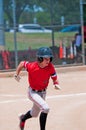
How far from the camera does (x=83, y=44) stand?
2038 centimetres

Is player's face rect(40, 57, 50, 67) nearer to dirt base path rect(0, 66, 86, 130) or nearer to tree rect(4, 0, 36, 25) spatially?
dirt base path rect(0, 66, 86, 130)

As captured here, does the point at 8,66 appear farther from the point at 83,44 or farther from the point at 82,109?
the point at 82,109

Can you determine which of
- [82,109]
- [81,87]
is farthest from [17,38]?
[82,109]

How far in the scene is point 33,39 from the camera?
19266 millimetres

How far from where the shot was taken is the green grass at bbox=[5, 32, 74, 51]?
18.8 metres

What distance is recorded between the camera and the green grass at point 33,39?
18.8 meters

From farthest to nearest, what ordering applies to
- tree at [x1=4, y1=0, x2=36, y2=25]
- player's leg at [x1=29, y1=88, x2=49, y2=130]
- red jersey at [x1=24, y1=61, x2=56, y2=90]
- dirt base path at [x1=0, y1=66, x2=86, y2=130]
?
tree at [x1=4, y1=0, x2=36, y2=25]
dirt base path at [x1=0, y1=66, x2=86, y2=130]
red jersey at [x1=24, y1=61, x2=56, y2=90]
player's leg at [x1=29, y1=88, x2=49, y2=130]

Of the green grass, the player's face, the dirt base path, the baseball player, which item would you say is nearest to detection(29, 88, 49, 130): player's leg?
the baseball player

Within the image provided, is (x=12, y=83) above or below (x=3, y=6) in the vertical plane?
below

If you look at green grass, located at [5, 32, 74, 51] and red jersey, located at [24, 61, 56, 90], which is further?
green grass, located at [5, 32, 74, 51]

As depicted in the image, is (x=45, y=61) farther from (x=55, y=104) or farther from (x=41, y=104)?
(x=55, y=104)

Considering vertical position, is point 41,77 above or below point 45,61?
below

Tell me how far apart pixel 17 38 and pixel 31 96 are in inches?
439

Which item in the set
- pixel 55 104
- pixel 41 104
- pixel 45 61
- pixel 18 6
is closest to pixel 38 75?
pixel 45 61
